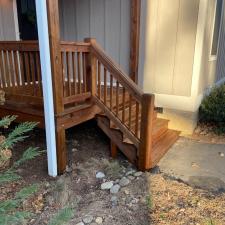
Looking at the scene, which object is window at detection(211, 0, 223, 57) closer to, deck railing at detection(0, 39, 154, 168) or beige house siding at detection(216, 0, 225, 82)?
beige house siding at detection(216, 0, 225, 82)

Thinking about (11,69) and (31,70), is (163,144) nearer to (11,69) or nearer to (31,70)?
(31,70)

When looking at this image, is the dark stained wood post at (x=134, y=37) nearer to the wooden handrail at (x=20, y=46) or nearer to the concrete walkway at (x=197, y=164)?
the concrete walkway at (x=197, y=164)

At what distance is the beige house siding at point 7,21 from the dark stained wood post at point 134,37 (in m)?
2.24

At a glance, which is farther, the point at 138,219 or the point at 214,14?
the point at 214,14

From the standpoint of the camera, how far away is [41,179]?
3.39 metres

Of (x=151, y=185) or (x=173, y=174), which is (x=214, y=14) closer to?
(x=173, y=174)

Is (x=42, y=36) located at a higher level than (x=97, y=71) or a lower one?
higher

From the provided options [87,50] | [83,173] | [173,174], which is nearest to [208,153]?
[173,174]

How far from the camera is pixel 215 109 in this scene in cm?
484

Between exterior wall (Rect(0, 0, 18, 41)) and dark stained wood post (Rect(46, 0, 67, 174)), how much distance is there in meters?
2.34

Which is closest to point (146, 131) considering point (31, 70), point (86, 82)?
point (86, 82)

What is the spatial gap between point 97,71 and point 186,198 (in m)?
1.99

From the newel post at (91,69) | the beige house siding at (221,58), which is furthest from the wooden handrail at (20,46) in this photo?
the beige house siding at (221,58)

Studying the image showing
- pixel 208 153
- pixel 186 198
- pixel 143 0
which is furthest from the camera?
pixel 143 0
